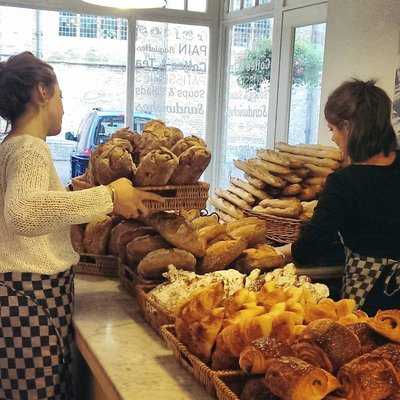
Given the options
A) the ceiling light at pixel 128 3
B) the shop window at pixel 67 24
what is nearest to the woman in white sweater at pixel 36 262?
the ceiling light at pixel 128 3

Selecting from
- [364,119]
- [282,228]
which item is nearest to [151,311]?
[282,228]

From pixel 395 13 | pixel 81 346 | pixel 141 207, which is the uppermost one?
pixel 395 13

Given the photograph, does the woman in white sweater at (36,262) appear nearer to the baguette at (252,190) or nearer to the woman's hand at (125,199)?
the woman's hand at (125,199)

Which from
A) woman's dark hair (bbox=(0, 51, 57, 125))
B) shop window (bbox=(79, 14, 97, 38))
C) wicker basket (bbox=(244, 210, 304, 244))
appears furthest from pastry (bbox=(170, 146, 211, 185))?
shop window (bbox=(79, 14, 97, 38))

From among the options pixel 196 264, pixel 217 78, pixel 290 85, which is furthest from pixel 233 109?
pixel 196 264

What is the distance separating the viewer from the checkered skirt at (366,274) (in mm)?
2260

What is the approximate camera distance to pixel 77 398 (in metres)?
2.09

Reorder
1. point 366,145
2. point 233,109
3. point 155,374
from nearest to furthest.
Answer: point 155,374 → point 366,145 → point 233,109

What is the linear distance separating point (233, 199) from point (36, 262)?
140 cm

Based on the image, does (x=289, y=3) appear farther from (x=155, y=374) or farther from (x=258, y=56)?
(x=155, y=374)

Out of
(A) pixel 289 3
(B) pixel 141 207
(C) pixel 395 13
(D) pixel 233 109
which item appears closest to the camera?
(B) pixel 141 207

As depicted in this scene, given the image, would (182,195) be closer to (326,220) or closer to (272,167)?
(326,220)

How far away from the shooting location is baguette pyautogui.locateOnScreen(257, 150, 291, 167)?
9.48ft

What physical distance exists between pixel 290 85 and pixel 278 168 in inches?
106
